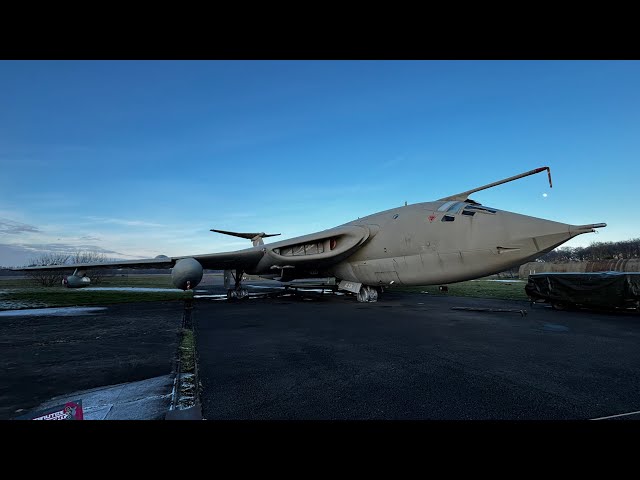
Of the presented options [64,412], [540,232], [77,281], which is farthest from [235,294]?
[64,412]

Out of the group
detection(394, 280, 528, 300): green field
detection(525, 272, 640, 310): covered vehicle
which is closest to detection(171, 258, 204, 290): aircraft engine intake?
detection(525, 272, 640, 310): covered vehicle

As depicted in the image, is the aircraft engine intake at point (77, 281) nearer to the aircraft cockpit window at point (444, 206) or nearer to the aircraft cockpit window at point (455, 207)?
the aircraft cockpit window at point (444, 206)

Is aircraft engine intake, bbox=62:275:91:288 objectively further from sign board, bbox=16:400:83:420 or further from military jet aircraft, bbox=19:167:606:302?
sign board, bbox=16:400:83:420

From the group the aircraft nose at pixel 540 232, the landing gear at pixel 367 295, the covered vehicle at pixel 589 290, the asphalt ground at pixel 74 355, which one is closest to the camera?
the asphalt ground at pixel 74 355

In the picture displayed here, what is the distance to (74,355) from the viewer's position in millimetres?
5230

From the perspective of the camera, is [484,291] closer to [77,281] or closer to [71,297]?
[77,281]

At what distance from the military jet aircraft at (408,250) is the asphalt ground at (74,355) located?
371 centimetres

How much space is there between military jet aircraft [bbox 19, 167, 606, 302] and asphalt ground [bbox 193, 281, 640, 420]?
6.98ft

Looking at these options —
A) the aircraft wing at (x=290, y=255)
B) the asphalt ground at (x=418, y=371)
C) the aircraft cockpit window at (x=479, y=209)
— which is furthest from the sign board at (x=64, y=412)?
the aircraft wing at (x=290, y=255)

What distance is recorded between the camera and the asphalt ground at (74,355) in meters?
3.74

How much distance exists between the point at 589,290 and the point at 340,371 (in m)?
11.7
